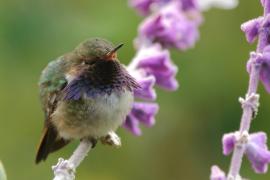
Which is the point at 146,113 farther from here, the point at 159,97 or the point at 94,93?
the point at 159,97

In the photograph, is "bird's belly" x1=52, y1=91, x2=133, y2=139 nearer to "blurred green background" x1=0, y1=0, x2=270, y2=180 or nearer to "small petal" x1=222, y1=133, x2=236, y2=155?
"small petal" x1=222, y1=133, x2=236, y2=155

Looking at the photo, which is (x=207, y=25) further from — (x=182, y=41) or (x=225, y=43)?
(x=182, y=41)

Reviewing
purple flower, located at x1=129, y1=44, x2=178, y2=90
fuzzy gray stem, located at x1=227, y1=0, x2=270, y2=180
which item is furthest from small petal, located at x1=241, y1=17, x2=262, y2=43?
purple flower, located at x1=129, y1=44, x2=178, y2=90

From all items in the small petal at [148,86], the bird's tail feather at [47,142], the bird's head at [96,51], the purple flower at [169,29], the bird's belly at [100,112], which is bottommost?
the bird's tail feather at [47,142]

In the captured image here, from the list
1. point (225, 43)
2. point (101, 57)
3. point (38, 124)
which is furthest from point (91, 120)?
point (225, 43)

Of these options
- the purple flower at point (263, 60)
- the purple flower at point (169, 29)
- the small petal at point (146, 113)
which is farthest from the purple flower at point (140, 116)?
the purple flower at point (263, 60)

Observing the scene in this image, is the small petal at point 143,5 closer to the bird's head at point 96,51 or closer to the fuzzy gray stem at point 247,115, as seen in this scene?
the bird's head at point 96,51
